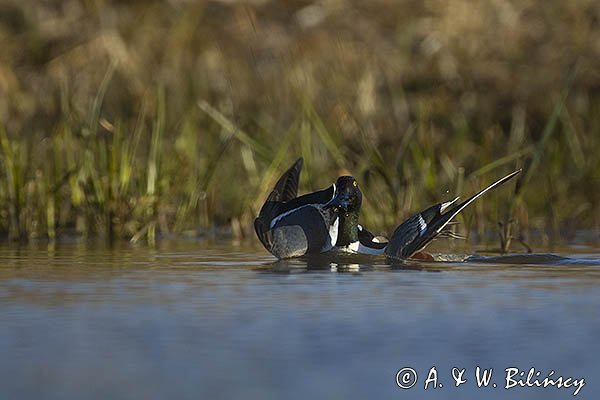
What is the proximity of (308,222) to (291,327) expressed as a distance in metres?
2.35

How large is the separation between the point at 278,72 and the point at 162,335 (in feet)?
26.9

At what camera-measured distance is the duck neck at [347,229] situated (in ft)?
21.7

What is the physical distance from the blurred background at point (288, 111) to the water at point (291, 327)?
1.54 metres

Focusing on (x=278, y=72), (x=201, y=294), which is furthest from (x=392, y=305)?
(x=278, y=72)

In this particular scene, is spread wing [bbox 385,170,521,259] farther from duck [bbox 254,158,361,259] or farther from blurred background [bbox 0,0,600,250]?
blurred background [bbox 0,0,600,250]

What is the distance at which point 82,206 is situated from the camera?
26.4ft

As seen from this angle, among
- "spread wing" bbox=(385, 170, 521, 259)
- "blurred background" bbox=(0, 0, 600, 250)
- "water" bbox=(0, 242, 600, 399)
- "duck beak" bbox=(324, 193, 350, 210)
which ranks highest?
"blurred background" bbox=(0, 0, 600, 250)

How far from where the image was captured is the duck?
6.54 metres

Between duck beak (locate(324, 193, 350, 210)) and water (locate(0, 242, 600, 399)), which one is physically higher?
duck beak (locate(324, 193, 350, 210))

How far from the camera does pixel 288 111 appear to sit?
1101 centimetres

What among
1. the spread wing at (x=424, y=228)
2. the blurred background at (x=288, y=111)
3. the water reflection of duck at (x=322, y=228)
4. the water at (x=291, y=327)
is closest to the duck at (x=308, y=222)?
the water reflection of duck at (x=322, y=228)

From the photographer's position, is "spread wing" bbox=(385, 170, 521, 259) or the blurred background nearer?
"spread wing" bbox=(385, 170, 521, 259)

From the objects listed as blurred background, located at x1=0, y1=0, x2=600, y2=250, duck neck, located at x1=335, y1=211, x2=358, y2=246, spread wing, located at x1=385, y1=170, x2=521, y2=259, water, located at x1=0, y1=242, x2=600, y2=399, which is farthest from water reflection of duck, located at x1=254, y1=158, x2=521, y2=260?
blurred background, located at x1=0, y1=0, x2=600, y2=250

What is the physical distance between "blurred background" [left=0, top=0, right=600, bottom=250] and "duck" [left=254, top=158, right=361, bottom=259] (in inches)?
29.1
